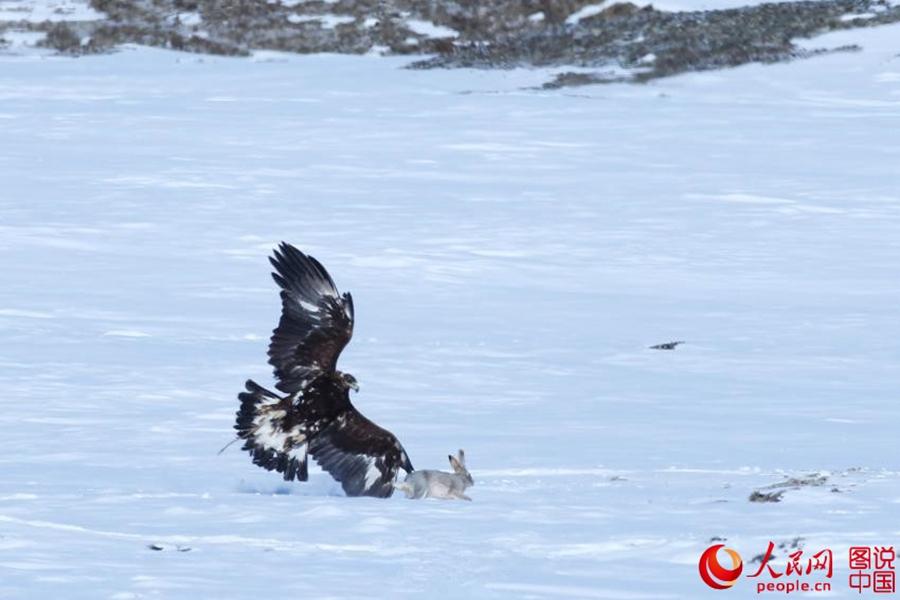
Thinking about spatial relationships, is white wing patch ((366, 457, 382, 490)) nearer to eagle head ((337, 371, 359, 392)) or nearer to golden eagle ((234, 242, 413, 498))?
golden eagle ((234, 242, 413, 498))

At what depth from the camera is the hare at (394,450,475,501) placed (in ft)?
21.4

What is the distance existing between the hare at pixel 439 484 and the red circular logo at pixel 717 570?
1.51 meters

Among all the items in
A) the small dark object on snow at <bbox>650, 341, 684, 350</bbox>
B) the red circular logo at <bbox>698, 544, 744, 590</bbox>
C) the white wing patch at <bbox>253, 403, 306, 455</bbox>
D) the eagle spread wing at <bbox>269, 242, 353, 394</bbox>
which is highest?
the eagle spread wing at <bbox>269, 242, 353, 394</bbox>

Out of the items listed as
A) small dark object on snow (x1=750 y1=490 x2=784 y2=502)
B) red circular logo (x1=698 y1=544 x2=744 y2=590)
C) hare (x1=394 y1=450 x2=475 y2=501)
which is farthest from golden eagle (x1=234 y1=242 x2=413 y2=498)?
red circular logo (x1=698 y1=544 x2=744 y2=590)

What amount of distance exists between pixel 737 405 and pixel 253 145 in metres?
12.9

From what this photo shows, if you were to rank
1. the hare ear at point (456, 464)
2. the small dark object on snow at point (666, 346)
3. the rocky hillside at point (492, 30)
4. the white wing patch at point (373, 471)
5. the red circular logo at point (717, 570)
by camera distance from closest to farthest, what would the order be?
the red circular logo at point (717, 570)
the hare ear at point (456, 464)
the white wing patch at point (373, 471)
the small dark object on snow at point (666, 346)
the rocky hillside at point (492, 30)

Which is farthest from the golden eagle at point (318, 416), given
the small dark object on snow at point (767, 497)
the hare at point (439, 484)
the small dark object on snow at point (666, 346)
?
the small dark object on snow at point (666, 346)

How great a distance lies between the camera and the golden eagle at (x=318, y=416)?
6.85m

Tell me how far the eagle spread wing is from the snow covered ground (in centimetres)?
53

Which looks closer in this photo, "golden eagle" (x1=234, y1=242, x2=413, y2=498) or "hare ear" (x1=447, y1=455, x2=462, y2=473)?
"hare ear" (x1=447, y1=455, x2=462, y2=473)

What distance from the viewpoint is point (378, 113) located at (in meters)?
24.0

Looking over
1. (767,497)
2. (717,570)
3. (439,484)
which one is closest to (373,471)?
(439,484)

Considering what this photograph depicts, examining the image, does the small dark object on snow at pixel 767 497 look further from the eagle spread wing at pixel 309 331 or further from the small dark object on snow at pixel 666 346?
the small dark object on snow at pixel 666 346

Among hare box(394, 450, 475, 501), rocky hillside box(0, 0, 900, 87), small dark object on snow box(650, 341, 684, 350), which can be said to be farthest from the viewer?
rocky hillside box(0, 0, 900, 87)
